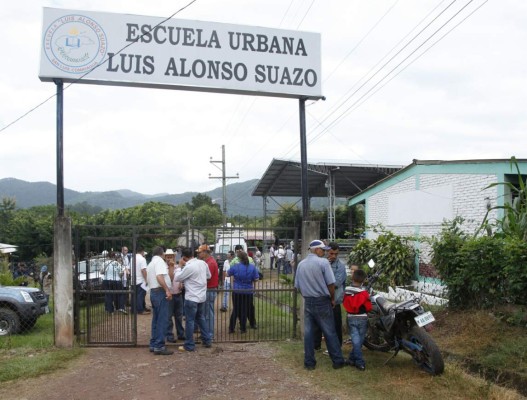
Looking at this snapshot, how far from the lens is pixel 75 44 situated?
843 centimetres

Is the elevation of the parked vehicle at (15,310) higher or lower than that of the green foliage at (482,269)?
lower

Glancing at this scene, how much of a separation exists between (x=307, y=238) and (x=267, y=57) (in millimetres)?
3315

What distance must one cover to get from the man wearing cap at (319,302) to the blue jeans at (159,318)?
2406 millimetres

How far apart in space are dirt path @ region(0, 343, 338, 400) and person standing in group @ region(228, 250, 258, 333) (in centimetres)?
148

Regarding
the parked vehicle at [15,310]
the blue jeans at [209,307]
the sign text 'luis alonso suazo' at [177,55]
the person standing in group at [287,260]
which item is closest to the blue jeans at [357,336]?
the blue jeans at [209,307]

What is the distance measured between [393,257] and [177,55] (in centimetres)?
766

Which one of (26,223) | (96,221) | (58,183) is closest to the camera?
(58,183)

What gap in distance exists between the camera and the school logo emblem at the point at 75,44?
834 cm

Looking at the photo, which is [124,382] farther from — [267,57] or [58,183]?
[267,57]

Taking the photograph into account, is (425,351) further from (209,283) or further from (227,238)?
(227,238)

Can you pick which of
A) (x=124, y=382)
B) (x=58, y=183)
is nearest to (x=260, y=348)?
(x=124, y=382)

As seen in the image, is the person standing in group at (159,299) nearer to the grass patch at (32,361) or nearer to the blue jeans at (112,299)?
the grass patch at (32,361)

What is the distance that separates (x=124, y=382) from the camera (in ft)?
21.5

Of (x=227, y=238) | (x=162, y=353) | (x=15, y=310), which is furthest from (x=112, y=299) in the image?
A: (x=162, y=353)
